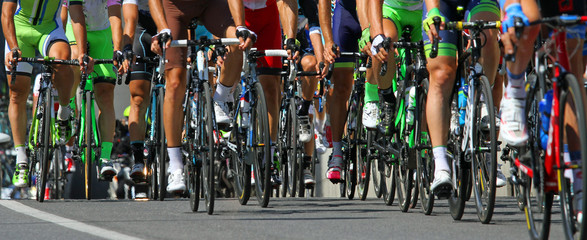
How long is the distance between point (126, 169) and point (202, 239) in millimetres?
11055

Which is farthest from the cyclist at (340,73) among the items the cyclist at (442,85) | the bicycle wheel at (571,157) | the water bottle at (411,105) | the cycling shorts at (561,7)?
the bicycle wheel at (571,157)

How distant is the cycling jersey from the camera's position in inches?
430

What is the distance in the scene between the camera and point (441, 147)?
7035mm

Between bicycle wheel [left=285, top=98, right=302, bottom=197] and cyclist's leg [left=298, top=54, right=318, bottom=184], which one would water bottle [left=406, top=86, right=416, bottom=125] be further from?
cyclist's leg [left=298, top=54, right=318, bottom=184]

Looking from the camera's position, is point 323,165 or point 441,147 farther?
point 323,165

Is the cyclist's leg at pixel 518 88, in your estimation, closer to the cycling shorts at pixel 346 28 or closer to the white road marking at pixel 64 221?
the white road marking at pixel 64 221

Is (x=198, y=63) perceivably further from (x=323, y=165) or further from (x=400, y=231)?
(x=323, y=165)

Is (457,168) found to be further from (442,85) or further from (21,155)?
(21,155)

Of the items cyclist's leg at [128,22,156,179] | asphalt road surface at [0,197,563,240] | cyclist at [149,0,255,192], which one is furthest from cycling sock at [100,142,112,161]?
cyclist at [149,0,255,192]

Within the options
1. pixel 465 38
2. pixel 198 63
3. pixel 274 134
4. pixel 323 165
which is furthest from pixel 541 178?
pixel 323 165

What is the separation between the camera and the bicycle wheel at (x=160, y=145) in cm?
1000

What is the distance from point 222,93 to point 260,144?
695mm

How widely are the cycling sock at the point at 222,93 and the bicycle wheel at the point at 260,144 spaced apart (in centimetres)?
31

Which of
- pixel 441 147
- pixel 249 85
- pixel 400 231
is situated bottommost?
pixel 400 231
